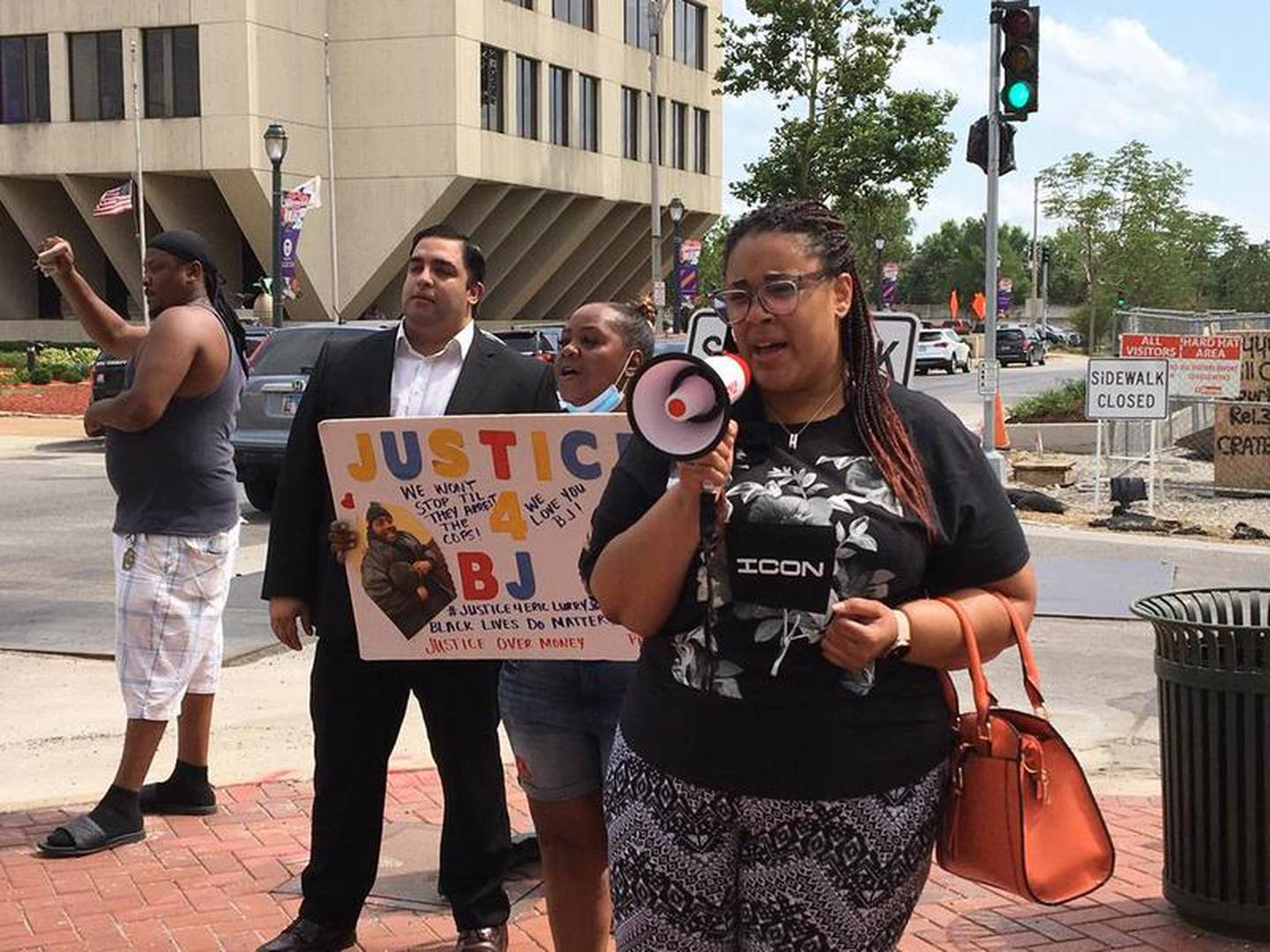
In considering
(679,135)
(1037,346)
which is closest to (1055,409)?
(679,135)

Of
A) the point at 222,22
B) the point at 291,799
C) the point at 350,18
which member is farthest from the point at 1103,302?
the point at 291,799

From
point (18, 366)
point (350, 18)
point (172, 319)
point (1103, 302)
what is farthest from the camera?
point (1103, 302)

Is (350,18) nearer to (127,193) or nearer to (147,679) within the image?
(127,193)

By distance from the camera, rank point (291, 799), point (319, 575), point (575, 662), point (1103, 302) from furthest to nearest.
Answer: point (1103, 302) → point (291, 799) → point (319, 575) → point (575, 662)

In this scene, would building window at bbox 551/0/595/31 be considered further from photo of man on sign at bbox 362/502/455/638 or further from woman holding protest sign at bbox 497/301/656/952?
woman holding protest sign at bbox 497/301/656/952

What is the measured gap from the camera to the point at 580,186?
5006 cm

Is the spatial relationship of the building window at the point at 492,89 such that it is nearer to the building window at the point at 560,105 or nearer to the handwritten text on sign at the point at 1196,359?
the building window at the point at 560,105

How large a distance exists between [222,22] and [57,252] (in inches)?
1532

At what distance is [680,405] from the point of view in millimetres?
2355

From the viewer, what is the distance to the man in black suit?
4363mm

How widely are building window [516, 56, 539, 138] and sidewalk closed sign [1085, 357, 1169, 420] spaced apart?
3357 cm

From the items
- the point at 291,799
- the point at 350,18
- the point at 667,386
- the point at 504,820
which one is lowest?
the point at 291,799

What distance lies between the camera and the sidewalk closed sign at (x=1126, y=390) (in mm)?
15719

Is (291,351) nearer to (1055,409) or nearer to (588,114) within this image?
(1055,409)
